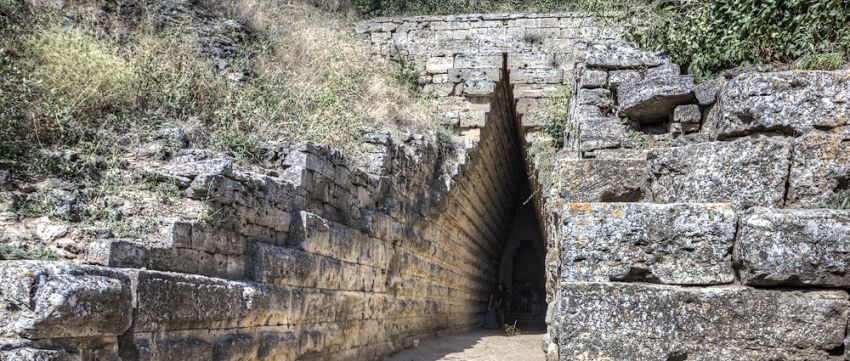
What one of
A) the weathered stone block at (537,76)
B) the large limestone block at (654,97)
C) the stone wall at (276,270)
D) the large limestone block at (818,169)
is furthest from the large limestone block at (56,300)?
the weathered stone block at (537,76)

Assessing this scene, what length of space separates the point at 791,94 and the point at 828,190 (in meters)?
0.42

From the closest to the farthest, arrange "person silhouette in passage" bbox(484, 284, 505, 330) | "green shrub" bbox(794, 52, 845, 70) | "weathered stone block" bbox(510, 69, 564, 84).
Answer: "green shrub" bbox(794, 52, 845, 70) < "weathered stone block" bbox(510, 69, 564, 84) < "person silhouette in passage" bbox(484, 284, 505, 330)

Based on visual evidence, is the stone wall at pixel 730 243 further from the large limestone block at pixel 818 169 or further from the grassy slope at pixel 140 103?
the grassy slope at pixel 140 103

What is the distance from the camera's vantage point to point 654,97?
3.46m

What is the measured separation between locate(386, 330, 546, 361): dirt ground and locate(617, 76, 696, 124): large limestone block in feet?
20.6

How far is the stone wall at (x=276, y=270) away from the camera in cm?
389

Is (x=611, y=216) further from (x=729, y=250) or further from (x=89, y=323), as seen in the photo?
(x=89, y=323)

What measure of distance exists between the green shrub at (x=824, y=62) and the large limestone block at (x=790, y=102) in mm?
306

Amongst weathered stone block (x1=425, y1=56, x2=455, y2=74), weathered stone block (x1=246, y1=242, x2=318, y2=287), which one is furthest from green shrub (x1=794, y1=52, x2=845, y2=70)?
weathered stone block (x1=425, y1=56, x2=455, y2=74)

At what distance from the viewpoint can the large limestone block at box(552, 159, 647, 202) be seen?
3.13 m

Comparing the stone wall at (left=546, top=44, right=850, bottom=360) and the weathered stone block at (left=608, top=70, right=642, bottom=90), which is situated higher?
the weathered stone block at (left=608, top=70, right=642, bottom=90)

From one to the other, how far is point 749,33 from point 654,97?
605 millimetres

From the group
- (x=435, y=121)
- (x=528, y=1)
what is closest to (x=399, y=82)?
(x=435, y=121)

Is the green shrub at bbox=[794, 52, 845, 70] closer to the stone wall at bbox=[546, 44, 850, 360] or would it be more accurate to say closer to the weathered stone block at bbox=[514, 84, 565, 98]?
the stone wall at bbox=[546, 44, 850, 360]
